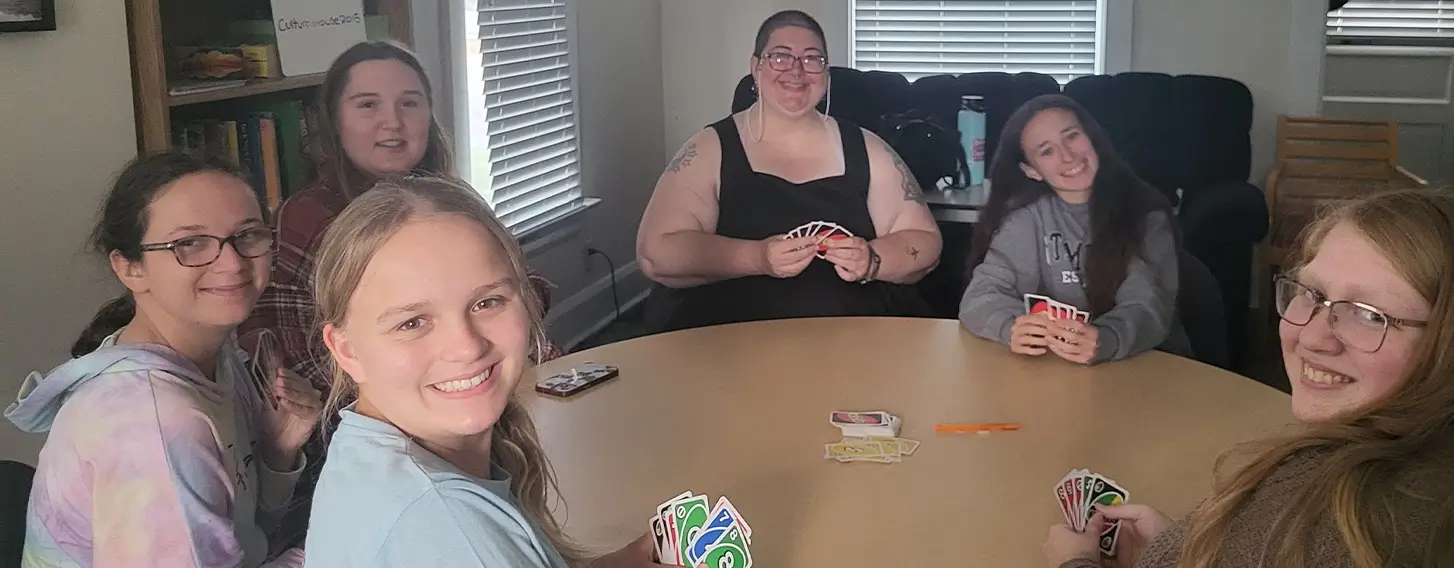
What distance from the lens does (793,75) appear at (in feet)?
9.30

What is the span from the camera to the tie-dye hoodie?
4.39 feet

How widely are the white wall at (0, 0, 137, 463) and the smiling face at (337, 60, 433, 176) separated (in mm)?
381

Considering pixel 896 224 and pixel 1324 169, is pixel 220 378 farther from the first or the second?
pixel 1324 169

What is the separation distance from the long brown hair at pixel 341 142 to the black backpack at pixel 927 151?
78.5 inches

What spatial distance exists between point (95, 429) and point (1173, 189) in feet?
12.4

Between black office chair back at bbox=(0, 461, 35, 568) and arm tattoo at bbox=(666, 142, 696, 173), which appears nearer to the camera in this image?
black office chair back at bbox=(0, 461, 35, 568)

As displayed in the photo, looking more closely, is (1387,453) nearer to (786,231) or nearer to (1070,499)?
(1070,499)

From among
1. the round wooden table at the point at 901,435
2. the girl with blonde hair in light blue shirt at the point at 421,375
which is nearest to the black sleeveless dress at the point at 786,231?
the round wooden table at the point at 901,435

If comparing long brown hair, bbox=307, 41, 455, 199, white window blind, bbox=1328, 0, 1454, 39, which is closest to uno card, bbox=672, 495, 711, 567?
long brown hair, bbox=307, 41, 455, 199

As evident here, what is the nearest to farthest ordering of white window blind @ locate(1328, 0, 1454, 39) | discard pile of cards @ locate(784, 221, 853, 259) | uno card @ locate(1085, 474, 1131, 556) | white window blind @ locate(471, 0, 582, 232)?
uno card @ locate(1085, 474, 1131, 556) → discard pile of cards @ locate(784, 221, 853, 259) → white window blind @ locate(471, 0, 582, 232) → white window blind @ locate(1328, 0, 1454, 39)

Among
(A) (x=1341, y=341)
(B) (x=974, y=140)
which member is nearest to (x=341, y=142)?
(A) (x=1341, y=341)

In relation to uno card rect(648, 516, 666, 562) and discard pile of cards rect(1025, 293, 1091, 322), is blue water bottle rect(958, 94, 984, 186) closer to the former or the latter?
discard pile of cards rect(1025, 293, 1091, 322)

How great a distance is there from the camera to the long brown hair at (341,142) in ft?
7.29

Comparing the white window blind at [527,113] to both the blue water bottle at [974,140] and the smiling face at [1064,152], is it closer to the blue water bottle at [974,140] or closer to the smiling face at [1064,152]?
the blue water bottle at [974,140]
